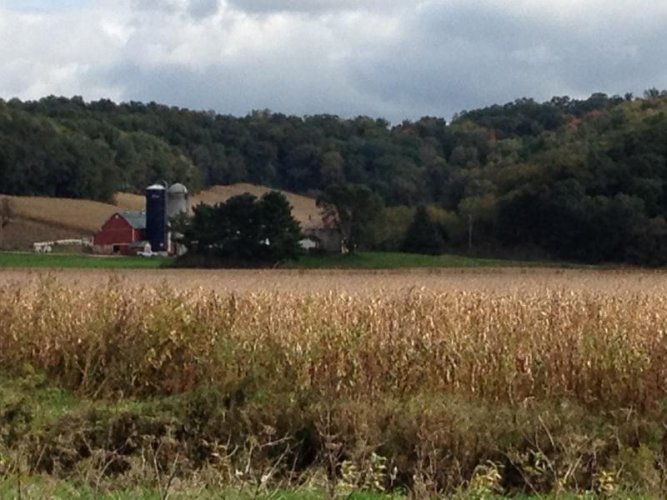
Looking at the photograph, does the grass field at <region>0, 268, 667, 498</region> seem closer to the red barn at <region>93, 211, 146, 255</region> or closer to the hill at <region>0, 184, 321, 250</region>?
the hill at <region>0, 184, 321, 250</region>

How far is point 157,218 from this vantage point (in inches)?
3105

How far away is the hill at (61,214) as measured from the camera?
7875cm

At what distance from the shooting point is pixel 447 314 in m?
18.4

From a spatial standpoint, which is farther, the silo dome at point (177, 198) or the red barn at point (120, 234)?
the silo dome at point (177, 198)

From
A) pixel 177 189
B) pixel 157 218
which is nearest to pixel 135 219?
pixel 157 218

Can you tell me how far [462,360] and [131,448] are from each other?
476cm

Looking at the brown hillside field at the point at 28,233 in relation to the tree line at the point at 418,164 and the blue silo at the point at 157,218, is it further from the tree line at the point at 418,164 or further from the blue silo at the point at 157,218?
the tree line at the point at 418,164

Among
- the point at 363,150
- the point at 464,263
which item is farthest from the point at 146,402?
the point at 363,150

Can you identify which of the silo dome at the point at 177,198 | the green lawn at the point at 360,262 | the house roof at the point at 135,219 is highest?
the silo dome at the point at 177,198

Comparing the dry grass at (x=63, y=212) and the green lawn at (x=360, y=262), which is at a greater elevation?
the dry grass at (x=63, y=212)

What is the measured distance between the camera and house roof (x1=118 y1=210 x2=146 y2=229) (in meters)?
77.7

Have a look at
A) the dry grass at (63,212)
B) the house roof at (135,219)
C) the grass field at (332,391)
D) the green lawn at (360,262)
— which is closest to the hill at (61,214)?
the dry grass at (63,212)

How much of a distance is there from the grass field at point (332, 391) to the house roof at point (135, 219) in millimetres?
56697

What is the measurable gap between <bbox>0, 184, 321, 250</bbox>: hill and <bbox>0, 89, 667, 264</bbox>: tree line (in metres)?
3.82
